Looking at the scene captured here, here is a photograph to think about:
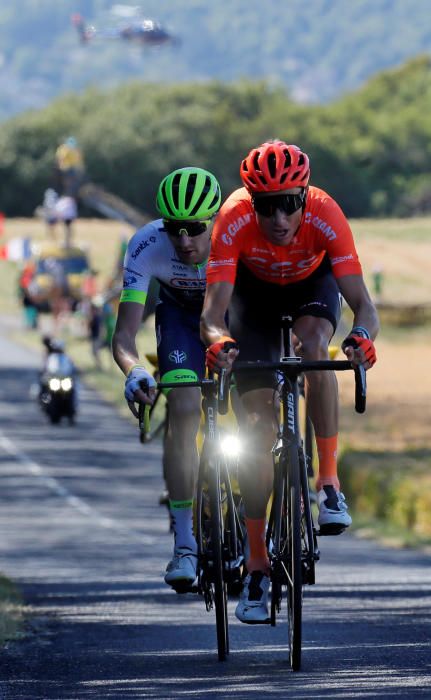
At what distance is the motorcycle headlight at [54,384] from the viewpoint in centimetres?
4154

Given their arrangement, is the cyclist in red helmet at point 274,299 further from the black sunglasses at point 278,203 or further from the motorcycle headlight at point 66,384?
the motorcycle headlight at point 66,384

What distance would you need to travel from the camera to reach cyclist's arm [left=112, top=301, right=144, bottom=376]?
9742 millimetres

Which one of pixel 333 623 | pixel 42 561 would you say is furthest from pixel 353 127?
pixel 333 623

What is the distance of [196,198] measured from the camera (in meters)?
9.81

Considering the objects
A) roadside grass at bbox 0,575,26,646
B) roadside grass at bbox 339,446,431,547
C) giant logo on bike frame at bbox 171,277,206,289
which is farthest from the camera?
roadside grass at bbox 339,446,431,547

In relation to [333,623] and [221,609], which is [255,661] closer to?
[221,609]

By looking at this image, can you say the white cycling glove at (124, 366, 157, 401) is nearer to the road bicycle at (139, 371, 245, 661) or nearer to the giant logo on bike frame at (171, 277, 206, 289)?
the road bicycle at (139, 371, 245, 661)

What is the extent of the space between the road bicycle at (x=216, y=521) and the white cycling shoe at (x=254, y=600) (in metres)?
0.09

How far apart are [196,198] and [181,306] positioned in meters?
0.70

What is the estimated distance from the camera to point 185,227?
990 cm

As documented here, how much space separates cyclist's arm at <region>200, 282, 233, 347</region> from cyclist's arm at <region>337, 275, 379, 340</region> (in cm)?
54

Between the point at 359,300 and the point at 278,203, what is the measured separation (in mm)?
579

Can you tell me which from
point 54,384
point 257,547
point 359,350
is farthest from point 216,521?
point 54,384

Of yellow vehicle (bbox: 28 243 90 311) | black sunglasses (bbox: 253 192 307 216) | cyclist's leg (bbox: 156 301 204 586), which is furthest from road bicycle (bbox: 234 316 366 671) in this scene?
yellow vehicle (bbox: 28 243 90 311)
